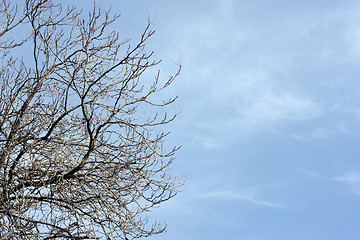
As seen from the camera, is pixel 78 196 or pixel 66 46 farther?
pixel 66 46

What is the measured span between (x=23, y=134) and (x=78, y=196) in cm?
179

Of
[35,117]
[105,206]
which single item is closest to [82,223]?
[105,206]

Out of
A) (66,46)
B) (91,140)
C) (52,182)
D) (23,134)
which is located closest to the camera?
(91,140)

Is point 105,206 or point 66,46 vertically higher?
point 66,46

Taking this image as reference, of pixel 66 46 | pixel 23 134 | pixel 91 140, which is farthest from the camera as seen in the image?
pixel 66 46

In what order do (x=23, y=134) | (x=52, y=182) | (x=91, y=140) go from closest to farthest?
(x=91, y=140)
(x=52, y=182)
(x=23, y=134)

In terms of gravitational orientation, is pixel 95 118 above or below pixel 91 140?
above

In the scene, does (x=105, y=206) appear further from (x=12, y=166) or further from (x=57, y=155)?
(x=12, y=166)

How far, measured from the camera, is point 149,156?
9.53 metres

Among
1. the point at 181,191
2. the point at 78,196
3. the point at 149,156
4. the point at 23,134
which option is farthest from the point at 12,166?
the point at 181,191

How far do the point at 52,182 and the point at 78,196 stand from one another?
623 millimetres

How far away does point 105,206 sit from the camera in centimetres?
956

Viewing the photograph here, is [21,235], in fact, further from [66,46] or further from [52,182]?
[66,46]

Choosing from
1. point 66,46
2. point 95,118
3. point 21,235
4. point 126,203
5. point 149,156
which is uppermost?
point 66,46
